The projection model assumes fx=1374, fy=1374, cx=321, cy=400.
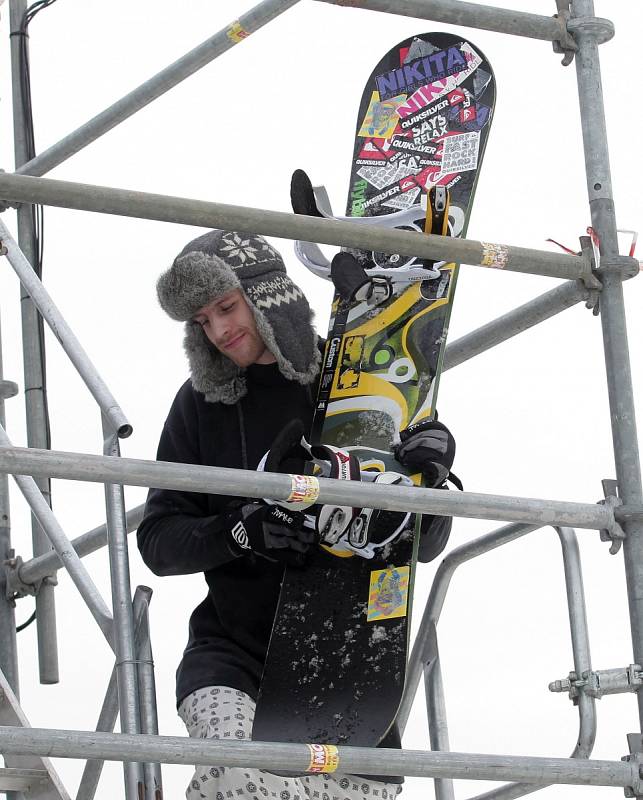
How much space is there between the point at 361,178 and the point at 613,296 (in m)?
0.82

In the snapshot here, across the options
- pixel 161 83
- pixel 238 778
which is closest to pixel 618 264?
pixel 238 778

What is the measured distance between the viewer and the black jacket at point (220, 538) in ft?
8.37

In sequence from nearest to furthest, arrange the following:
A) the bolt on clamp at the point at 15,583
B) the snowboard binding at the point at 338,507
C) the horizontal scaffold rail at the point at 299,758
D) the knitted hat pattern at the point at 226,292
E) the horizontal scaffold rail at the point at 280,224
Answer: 1. the horizontal scaffold rail at the point at 299,758
2. the horizontal scaffold rail at the point at 280,224
3. the snowboard binding at the point at 338,507
4. the knitted hat pattern at the point at 226,292
5. the bolt on clamp at the point at 15,583

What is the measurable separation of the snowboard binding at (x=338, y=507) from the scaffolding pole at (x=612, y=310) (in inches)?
16.1

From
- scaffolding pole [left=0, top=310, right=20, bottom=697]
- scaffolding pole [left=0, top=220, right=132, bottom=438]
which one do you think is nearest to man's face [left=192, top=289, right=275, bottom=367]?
scaffolding pole [left=0, top=220, right=132, bottom=438]

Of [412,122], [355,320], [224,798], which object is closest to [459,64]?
[412,122]

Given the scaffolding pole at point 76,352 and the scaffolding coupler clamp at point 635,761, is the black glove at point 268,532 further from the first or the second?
the scaffolding coupler clamp at point 635,761

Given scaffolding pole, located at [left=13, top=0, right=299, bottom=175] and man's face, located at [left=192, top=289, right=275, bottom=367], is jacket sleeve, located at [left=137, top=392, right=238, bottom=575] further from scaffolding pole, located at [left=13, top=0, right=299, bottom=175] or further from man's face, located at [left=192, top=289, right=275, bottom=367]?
scaffolding pole, located at [left=13, top=0, right=299, bottom=175]

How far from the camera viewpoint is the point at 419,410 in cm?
272

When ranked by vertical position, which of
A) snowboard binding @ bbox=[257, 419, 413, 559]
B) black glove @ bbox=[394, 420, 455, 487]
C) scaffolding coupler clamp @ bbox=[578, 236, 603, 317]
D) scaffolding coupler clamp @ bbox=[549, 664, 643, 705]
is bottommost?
scaffolding coupler clamp @ bbox=[549, 664, 643, 705]

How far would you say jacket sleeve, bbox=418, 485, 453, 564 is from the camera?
104 inches

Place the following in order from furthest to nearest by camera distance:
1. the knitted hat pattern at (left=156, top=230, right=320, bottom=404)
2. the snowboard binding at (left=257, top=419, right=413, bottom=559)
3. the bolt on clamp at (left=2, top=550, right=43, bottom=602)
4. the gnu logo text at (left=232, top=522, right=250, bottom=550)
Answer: the bolt on clamp at (left=2, top=550, right=43, bottom=602) → the knitted hat pattern at (left=156, top=230, right=320, bottom=404) → the gnu logo text at (left=232, top=522, right=250, bottom=550) → the snowboard binding at (left=257, top=419, right=413, bottom=559)

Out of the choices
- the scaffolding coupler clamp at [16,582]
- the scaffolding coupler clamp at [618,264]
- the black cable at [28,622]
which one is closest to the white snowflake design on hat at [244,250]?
the scaffolding coupler clamp at [618,264]

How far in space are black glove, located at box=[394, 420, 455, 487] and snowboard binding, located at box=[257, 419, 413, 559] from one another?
0.14 ft
